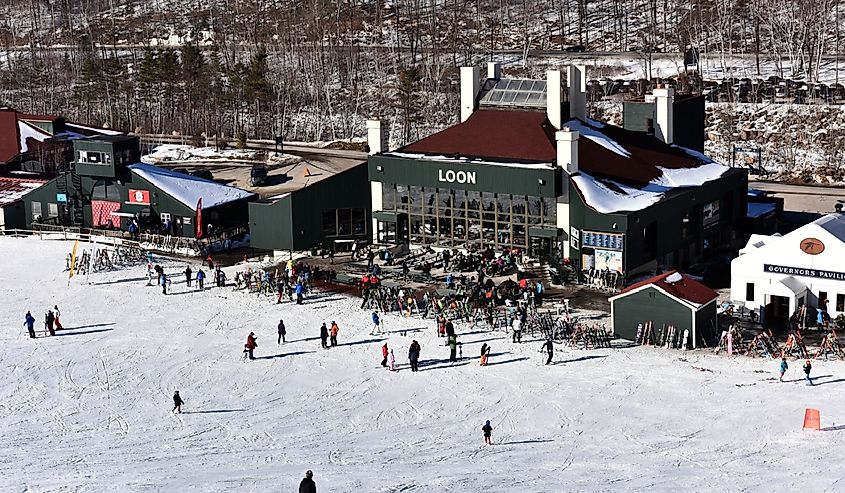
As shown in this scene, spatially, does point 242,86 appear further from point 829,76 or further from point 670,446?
point 670,446

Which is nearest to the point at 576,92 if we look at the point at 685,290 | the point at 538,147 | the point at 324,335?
the point at 538,147

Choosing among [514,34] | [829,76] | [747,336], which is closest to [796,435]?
[747,336]

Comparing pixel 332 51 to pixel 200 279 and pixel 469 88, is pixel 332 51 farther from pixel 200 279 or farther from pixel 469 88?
pixel 200 279

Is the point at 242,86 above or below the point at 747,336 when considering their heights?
above

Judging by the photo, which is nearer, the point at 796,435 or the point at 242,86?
the point at 796,435

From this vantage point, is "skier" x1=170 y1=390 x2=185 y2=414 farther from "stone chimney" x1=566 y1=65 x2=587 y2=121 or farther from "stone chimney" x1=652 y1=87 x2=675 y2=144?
"stone chimney" x1=652 y1=87 x2=675 y2=144

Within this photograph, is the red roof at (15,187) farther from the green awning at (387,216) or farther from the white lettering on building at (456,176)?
the white lettering on building at (456,176)
